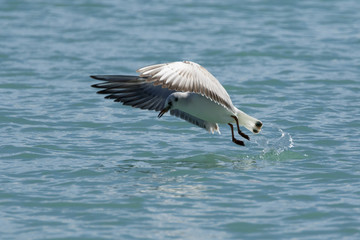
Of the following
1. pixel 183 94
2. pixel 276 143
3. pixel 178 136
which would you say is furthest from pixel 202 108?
pixel 178 136

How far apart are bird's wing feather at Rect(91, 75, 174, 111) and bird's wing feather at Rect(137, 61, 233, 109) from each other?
1315 mm

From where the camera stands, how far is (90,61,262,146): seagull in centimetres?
898

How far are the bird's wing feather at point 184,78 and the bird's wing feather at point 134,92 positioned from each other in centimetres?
132

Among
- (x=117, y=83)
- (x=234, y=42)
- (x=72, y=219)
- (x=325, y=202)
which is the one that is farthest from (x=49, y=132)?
(x=234, y=42)

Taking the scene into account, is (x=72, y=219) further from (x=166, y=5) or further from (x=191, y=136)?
(x=166, y=5)

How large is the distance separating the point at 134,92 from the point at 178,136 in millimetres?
1342

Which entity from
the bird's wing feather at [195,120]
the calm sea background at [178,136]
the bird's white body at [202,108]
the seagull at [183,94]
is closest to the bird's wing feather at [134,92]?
the seagull at [183,94]

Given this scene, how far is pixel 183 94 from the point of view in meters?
9.79

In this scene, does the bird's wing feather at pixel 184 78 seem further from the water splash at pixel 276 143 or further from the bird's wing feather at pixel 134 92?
the water splash at pixel 276 143

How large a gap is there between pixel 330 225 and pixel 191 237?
1.43 metres

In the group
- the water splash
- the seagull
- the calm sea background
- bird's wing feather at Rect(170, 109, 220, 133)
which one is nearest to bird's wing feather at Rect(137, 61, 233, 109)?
the seagull

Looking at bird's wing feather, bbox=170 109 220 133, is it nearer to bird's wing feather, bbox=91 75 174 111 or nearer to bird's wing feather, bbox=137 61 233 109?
bird's wing feather, bbox=91 75 174 111

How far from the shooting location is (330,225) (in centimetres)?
767

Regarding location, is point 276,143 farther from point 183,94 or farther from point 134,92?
point 134,92
